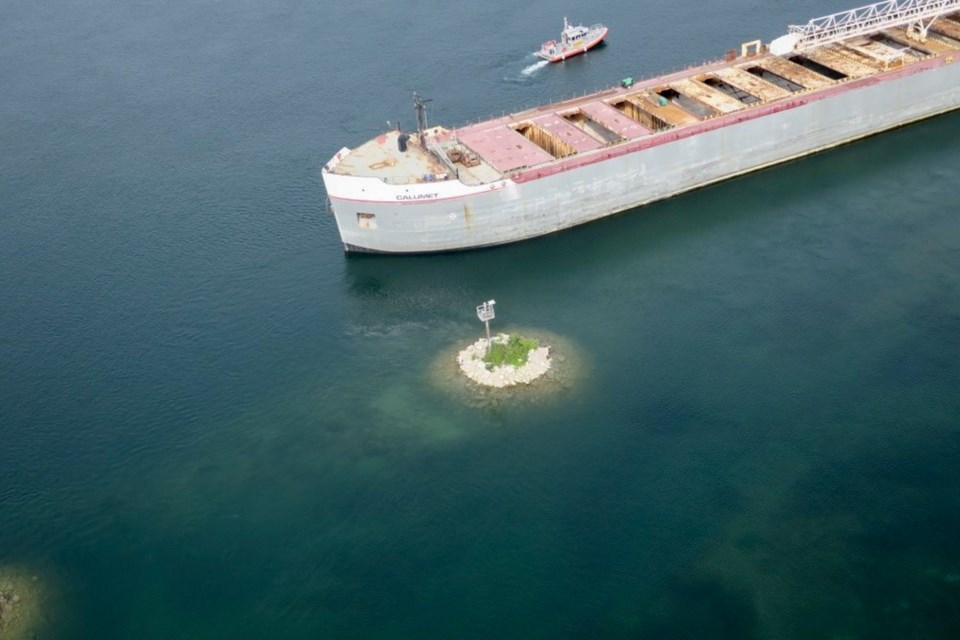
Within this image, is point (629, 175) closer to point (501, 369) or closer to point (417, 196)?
point (417, 196)

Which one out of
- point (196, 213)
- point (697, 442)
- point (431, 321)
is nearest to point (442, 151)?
point (431, 321)

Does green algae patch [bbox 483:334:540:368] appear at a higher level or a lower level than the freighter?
lower

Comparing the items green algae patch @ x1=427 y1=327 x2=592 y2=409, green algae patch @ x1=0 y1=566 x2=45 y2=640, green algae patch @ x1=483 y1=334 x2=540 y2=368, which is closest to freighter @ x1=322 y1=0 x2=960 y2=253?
green algae patch @ x1=427 y1=327 x2=592 y2=409

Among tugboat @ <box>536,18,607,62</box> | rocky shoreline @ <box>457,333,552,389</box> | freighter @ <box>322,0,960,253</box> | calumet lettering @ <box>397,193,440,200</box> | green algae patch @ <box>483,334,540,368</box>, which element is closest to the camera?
rocky shoreline @ <box>457,333,552,389</box>

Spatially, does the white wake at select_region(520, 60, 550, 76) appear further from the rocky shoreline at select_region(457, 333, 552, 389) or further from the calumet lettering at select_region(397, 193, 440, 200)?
the rocky shoreline at select_region(457, 333, 552, 389)

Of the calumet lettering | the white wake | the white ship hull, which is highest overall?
the calumet lettering

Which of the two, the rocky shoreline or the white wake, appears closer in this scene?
the rocky shoreline

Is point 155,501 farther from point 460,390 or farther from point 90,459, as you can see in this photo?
point 460,390
